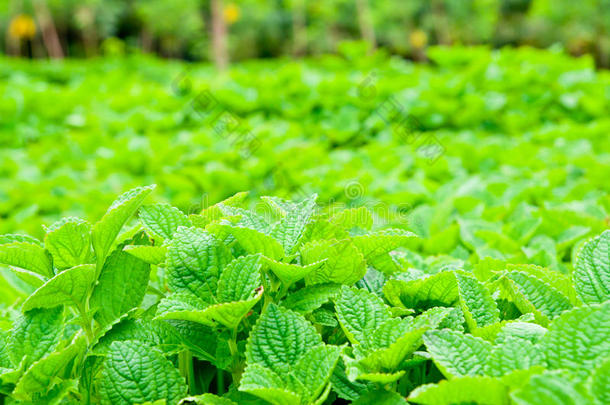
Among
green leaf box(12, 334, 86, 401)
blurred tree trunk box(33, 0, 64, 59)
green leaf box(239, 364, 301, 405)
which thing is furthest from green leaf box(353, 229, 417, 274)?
blurred tree trunk box(33, 0, 64, 59)

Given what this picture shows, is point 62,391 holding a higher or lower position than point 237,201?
lower

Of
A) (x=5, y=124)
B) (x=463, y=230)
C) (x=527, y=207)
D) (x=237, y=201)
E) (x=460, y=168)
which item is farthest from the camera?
(x=5, y=124)

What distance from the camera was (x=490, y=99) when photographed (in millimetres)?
4570

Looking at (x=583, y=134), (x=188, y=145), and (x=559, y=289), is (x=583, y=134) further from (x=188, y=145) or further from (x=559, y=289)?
(x=559, y=289)

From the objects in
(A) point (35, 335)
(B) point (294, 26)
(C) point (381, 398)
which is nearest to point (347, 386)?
(C) point (381, 398)

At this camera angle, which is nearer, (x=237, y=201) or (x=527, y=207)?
(x=237, y=201)

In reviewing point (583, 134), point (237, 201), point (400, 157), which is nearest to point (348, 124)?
point (400, 157)

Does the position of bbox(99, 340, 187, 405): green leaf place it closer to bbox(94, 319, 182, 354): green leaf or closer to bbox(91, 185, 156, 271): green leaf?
bbox(94, 319, 182, 354): green leaf

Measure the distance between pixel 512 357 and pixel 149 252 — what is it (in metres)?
0.61

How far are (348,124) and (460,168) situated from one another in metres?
1.31

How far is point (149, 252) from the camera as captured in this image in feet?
3.34

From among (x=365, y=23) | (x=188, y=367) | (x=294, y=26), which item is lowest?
(x=294, y=26)

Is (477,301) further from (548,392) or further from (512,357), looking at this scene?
(548,392)

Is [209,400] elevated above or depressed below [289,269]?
below
